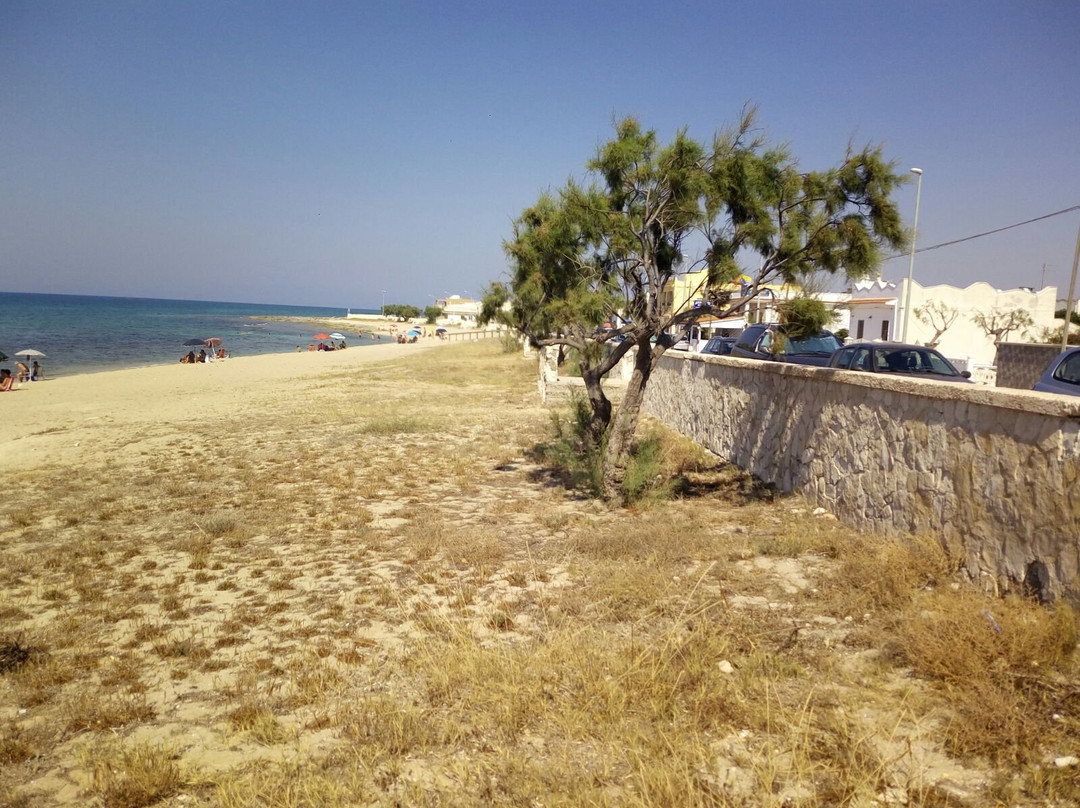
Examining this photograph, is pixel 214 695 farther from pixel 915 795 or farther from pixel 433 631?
pixel 915 795

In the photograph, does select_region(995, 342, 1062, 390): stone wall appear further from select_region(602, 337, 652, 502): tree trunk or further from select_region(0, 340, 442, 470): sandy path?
select_region(0, 340, 442, 470): sandy path

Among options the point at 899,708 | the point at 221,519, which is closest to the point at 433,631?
the point at 899,708

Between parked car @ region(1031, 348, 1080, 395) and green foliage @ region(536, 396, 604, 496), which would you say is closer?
parked car @ region(1031, 348, 1080, 395)

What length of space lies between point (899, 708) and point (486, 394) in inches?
828

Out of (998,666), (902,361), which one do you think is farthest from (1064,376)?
(998,666)

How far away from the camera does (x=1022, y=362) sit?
53.5 feet

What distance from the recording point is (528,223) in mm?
11422

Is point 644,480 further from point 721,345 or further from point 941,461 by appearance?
point 721,345

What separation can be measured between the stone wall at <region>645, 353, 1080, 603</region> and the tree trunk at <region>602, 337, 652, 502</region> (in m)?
1.88

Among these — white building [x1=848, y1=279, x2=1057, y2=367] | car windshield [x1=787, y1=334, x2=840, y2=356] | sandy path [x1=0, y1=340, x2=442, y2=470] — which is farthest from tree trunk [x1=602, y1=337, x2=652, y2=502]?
white building [x1=848, y1=279, x2=1057, y2=367]

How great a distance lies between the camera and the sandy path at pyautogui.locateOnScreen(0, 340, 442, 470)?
1546 cm

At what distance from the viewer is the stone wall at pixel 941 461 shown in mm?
4844

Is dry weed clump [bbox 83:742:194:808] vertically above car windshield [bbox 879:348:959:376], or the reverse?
car windshield [bbox 879:348:959:376]

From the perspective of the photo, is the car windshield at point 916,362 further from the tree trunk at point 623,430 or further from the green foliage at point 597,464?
the tree trunk at point 623,430
